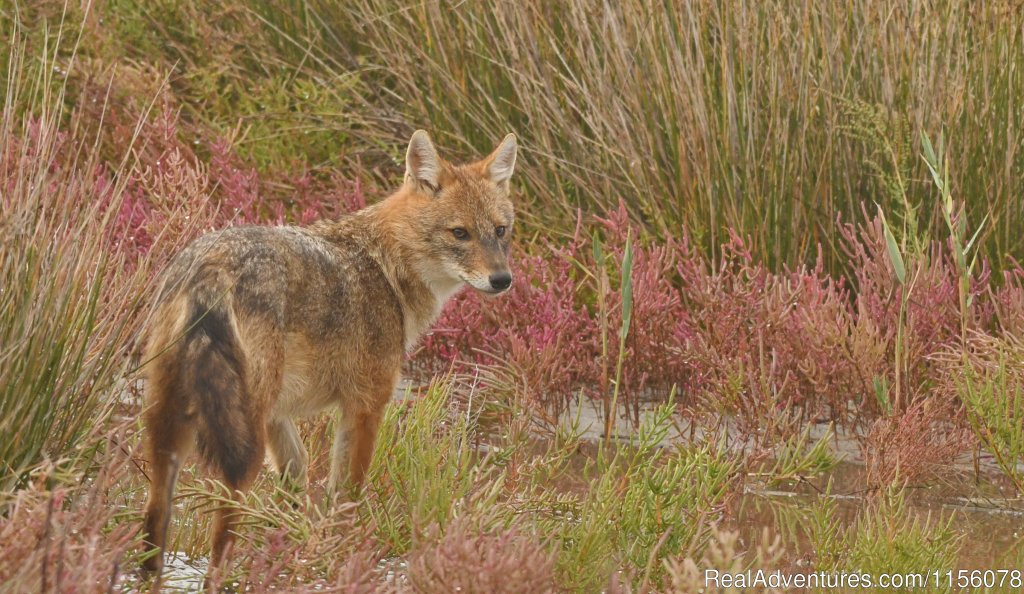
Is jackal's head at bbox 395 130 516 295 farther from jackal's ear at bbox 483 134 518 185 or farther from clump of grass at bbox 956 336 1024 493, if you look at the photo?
clump of grass at bbox 956 336 1024 493

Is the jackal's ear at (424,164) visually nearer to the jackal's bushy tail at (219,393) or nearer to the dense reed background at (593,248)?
the dense reed background at (593,248)

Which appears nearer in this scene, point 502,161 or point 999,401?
point 999,401

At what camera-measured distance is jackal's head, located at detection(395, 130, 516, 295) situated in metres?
5.68

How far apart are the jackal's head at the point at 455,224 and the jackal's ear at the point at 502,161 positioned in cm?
4

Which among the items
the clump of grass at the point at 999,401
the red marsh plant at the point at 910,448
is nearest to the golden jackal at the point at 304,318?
the red marsh plant at the point at 910,448

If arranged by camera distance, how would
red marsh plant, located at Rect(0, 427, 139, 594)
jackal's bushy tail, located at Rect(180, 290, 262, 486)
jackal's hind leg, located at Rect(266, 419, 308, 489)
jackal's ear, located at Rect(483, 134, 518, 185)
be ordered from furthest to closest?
jackal's ear, located at Rect(483, 134, 518, 185) → jackal's hind leg, located at Rect(266, 419, 308, 489) → jackal's bushy tail, located at Rect(180, 290, 262, 486) → red marsh plant, located at Rect(0, 427, 139, 594)

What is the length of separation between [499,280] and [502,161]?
0.73 meters

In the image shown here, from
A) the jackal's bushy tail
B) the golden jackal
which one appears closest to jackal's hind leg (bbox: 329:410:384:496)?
the golden jackal

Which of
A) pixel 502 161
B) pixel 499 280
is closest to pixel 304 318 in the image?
pixel 499 280

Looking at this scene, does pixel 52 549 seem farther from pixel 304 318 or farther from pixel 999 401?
pixel 999 401

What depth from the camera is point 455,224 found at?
18.9 feet

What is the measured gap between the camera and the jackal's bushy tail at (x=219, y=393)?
3.87 m

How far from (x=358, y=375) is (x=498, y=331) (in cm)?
237

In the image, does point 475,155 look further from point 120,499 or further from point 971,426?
point 120,499
